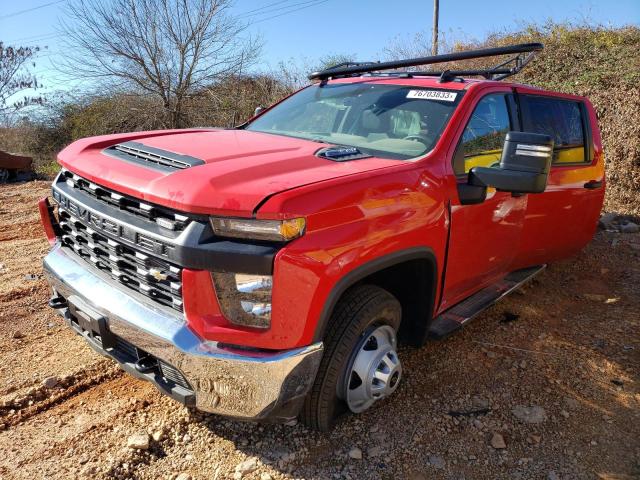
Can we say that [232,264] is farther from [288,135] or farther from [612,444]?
[612,444]

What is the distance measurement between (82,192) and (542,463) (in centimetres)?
279

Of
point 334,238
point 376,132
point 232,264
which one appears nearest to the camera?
point 232,264

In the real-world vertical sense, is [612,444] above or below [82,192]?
below

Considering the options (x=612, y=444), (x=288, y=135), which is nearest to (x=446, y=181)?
(x=288, y=135)

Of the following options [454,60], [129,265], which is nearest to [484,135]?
[454,60]

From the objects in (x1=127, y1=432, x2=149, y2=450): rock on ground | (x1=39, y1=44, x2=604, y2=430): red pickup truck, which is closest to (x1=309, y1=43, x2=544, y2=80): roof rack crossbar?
(x1=39, y1=44, x2=604, y2=430): red pickup truck

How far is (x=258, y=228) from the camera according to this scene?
6.34 feet

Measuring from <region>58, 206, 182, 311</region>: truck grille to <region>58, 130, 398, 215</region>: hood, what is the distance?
27 centimetres

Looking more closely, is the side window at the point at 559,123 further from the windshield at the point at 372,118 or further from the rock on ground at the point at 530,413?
the rock on ground at the point at 530,413

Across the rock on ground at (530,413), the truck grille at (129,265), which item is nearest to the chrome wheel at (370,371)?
the rock on ground at (530,413)

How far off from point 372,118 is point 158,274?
1827mm

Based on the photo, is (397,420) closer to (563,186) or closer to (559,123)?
(563,186)

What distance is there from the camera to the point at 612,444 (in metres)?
2.62

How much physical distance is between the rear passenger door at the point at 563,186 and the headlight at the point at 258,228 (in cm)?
228
